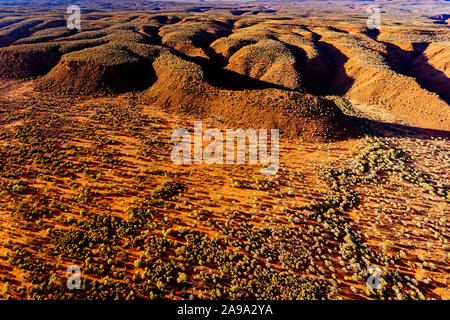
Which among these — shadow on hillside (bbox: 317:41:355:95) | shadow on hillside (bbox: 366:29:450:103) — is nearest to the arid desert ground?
shadow on hillside (bbox: 366:29:450:103)

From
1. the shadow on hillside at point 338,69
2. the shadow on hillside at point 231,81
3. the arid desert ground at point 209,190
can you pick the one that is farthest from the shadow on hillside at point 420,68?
the shadow on hillside at point 231,81

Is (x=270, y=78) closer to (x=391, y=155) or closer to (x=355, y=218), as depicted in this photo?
(x=391, y=155)

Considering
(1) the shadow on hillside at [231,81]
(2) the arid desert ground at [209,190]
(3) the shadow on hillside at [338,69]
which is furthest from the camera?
(3) the shadow on hillside at [338,69]

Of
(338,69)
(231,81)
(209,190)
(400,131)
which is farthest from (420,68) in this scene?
(209,190)

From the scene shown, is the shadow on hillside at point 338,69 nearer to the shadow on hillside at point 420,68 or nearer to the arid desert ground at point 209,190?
the arid desert ground at point 209,190

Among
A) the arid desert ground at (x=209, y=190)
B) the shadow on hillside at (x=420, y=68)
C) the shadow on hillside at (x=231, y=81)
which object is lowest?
the arid desert ground at (x=209, y=190)

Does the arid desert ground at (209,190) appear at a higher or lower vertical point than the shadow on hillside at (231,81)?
lower

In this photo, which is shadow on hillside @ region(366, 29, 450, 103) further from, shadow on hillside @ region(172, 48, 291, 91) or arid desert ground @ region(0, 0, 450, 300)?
shadow on hillside @ region(172, 48, 291, 91)

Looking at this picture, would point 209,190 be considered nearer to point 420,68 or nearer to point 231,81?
point 231,81

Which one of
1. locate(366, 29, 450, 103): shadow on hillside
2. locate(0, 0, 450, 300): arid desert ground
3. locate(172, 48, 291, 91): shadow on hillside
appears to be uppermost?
locate(366, 29, 450, 103): shadow on hillside
